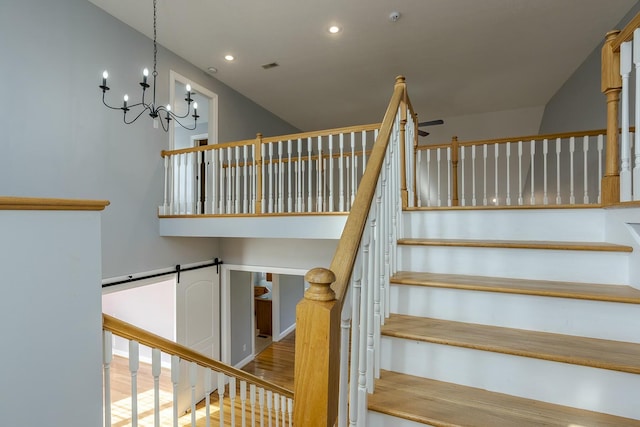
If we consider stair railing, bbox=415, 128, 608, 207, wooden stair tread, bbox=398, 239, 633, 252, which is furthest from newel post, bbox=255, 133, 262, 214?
wooden stair tread, bbox=398, 239, 633, 252

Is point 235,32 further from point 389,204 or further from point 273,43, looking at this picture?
point 389,204

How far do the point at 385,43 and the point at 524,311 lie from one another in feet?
12.5

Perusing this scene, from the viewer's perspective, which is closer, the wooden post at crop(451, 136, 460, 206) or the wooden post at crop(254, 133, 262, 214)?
the wooden post at crop(254, 133, 262, 214)

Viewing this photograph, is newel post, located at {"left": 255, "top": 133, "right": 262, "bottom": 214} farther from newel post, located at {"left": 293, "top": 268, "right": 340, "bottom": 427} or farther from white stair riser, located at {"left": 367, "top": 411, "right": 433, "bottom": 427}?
newel post, located at {"left": 293, "top": 268, "right": 340, "bottom": 427}

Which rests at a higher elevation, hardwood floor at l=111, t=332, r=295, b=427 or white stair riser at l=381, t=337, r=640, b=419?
white stair riser at l=381, t=337, r=640, b=419

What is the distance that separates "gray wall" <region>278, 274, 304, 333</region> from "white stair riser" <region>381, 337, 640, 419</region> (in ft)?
19.3

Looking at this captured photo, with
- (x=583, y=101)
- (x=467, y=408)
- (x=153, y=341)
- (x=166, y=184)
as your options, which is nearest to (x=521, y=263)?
(x=467, y=408)

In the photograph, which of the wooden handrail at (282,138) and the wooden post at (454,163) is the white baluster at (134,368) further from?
the wooden post at (454,163)

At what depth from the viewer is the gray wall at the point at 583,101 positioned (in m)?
3.83

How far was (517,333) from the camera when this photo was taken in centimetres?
133

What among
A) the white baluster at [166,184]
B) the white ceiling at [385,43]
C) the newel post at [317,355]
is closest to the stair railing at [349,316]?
the newel post at [317,355]

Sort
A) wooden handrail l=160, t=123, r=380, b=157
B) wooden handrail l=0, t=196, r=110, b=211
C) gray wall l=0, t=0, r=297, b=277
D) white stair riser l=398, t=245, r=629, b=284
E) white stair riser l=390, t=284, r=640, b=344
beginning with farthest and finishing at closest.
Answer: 1. wooden handrail l=160, t=123, r=380, b=157
2. gray wall l=0, t=0, r=297, b=277
3. white stair riser l=398, t=245, r=629, b=284
4. white stair riser l=390, t=284, r=640, b=344
5. wooden handrail l=0, t=196, r=110, b=211

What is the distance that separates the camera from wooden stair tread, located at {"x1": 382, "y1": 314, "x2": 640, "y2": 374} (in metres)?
1.08

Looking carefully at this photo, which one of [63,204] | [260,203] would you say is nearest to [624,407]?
[63,204]
